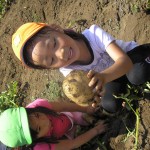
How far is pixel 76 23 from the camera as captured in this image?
144 inches

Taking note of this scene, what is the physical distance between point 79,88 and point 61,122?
894mm

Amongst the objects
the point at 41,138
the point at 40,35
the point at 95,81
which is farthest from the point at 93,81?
the point at 41,138

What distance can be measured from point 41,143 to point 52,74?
1150 millimetres

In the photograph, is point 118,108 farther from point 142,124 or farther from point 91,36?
point 91,36

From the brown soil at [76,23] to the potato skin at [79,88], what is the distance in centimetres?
63

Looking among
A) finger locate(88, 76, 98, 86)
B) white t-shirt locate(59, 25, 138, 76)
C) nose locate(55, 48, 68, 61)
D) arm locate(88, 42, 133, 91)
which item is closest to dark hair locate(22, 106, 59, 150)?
white t-shirt locate(59, 25, 138, 76)

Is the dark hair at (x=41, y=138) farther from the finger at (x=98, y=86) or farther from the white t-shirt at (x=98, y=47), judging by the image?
the finger at (x=98, y=86)

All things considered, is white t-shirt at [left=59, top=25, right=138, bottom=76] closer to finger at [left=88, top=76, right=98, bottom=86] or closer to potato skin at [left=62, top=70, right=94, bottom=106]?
potato skin at [left=62, top=70, right=94, bottom=106]

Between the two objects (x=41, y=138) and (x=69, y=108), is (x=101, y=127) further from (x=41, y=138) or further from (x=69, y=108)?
(x=41, y=138)

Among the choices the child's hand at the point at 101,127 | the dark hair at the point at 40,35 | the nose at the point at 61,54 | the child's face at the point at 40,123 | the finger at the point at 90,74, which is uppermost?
the dark hair at the point at 40,35

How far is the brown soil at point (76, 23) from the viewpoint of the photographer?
262 centimetres

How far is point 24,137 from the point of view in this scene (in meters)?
2.50

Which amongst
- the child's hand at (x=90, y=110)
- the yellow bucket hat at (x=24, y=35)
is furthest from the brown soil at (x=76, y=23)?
the yellow bucket hat at (x=24, y=35)

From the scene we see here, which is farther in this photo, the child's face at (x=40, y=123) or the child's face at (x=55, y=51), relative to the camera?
the child's face at (x=40, y=123)
